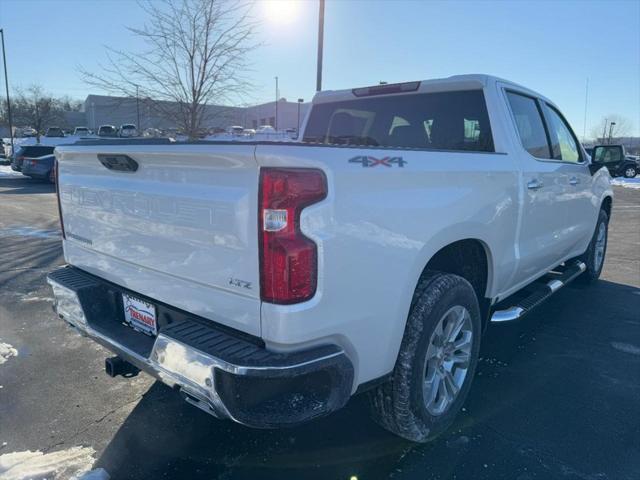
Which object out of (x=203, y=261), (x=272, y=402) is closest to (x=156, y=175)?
(x=203, y=261)

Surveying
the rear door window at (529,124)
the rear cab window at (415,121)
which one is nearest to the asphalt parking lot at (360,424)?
the rear door window at (529,124)

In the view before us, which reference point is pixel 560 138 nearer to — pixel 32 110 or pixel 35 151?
pixel 35 151

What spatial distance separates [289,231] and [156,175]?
0.86 metres

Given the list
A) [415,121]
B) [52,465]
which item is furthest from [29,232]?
[415,121]

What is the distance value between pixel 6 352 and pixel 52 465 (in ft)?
5.82

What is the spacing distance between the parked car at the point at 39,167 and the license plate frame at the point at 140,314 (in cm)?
1865

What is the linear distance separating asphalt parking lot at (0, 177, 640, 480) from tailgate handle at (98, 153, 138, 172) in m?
1.54

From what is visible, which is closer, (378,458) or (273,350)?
(273,350)

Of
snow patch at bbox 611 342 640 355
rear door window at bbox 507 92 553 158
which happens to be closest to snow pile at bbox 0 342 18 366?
rear door window at bbox 507 92 553 158

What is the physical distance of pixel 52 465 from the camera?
8.46ft

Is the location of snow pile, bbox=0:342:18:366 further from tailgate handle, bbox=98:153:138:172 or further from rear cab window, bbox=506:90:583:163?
rear cab window, bbox=506:90:583:163

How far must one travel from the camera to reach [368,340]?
2.20 meters

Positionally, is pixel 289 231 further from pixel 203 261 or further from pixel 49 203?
pixel 49 203

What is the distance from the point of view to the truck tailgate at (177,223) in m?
1.99
